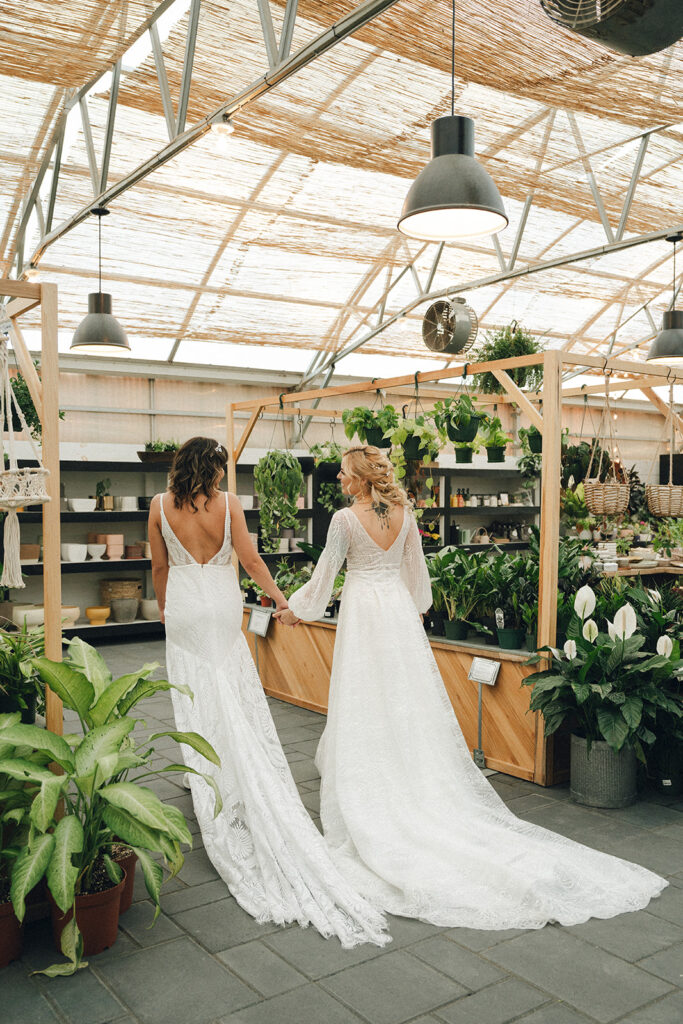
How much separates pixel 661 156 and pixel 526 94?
4050 mm

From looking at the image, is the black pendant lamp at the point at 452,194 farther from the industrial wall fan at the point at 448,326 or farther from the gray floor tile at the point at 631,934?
the industrial wall fan at the point at 448,326

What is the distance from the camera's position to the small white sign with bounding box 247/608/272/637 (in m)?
6.42

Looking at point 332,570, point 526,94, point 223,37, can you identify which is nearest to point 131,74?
point 223,37

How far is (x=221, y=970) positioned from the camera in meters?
2.66

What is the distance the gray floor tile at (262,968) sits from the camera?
2561 mm

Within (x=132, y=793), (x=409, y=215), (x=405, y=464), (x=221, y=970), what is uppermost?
(x=409, y=215)

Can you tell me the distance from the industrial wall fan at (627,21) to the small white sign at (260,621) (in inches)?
195

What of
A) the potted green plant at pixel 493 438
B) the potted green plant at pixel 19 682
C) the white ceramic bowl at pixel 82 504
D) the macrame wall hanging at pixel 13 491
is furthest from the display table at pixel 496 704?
the white ceramic bowl at pixel 82 504

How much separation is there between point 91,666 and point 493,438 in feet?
12.4

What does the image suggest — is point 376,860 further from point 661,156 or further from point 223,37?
point 661,156

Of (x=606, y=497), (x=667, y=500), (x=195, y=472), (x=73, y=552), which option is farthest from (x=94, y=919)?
(x=73, y=552)

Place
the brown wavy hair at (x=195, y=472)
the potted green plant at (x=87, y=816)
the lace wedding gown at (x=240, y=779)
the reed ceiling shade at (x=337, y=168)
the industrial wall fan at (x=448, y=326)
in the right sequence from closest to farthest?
the potted green plant at (x=87, y=816), the lace wedding gown at (x=240, y=779), the brown wavy hair at (x=195, y=472), the reed ceiling shade at (x=337, y=168), the industrial wall fan at (x=448, y=326)

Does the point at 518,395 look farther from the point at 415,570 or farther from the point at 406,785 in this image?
the point at 406,785

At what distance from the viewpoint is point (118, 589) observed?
9180 mm
